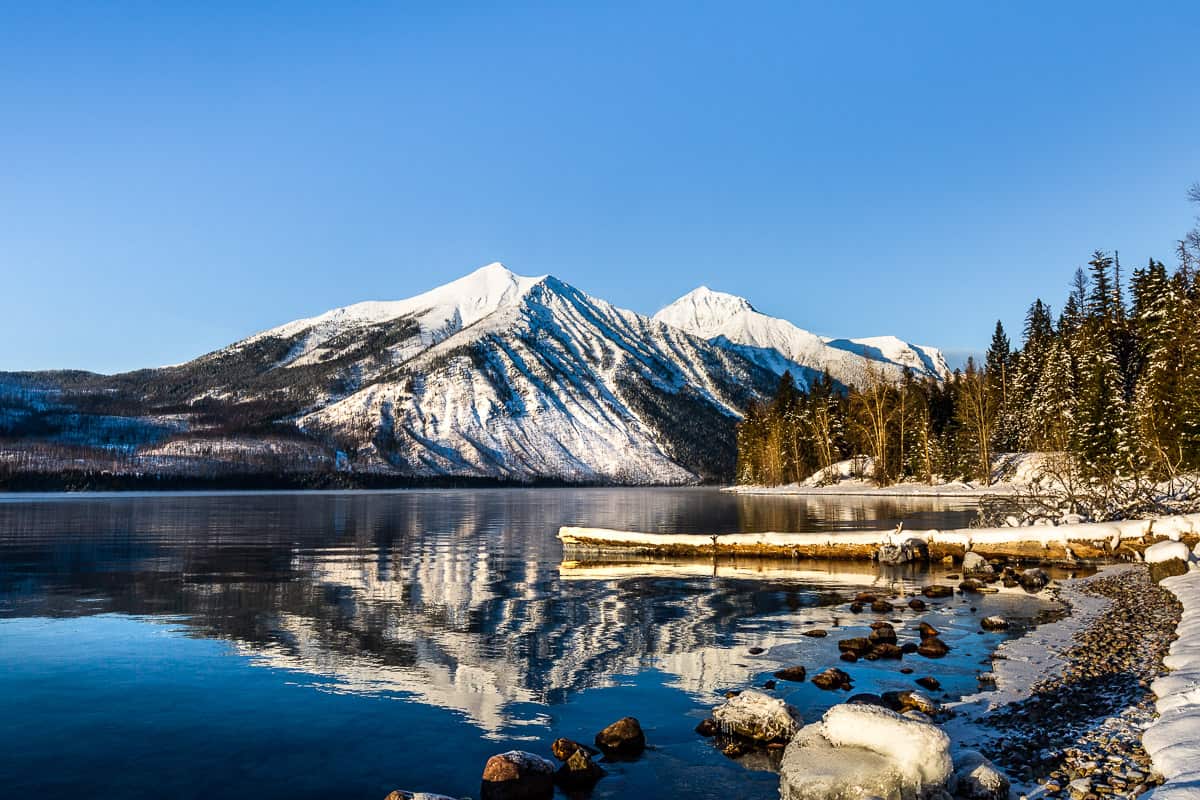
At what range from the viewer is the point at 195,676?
52.0 ft

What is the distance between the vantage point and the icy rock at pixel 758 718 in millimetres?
11703

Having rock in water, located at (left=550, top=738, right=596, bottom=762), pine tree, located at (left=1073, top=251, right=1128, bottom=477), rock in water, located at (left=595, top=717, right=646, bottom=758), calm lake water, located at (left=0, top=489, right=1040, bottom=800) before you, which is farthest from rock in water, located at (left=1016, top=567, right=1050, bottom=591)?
pine tree, located at (left=1073, top=251, right=1128, bottom=477)

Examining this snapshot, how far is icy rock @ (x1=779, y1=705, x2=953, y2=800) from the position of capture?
348 inches

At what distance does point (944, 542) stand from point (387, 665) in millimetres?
24768

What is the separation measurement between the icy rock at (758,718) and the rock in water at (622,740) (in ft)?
4.49

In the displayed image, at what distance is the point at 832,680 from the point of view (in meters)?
14.5

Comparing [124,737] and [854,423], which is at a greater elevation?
[854,423]

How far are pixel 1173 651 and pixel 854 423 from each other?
9793cm

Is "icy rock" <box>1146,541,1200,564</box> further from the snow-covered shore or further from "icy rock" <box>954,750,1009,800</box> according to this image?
"icy rock" <box>954,750,1009,800</box>

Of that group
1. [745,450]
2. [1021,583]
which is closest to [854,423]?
[745,450]

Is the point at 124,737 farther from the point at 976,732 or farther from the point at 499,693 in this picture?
the point at 976,732

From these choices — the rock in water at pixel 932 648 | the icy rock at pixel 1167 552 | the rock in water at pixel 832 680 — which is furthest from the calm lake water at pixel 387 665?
the icy rock at pixel 1167 552

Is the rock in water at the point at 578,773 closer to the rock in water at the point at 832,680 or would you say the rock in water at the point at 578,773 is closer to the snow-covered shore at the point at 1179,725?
the rock in water at the point at 832,680

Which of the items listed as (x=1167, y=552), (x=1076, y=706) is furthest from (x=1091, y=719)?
(x=1167, y=552)
